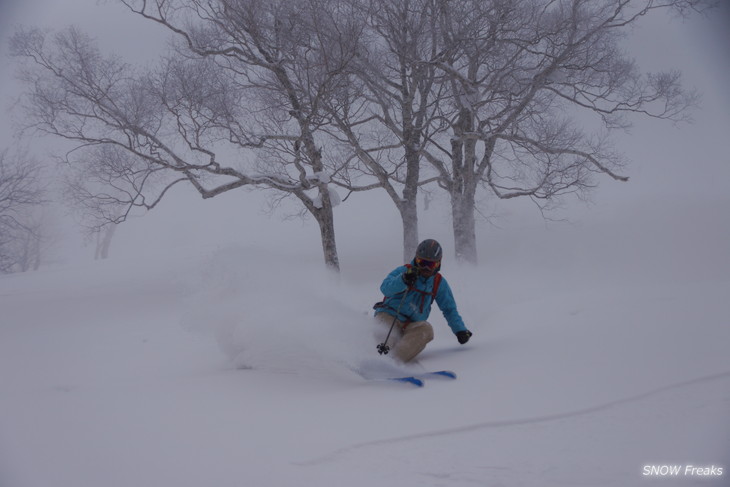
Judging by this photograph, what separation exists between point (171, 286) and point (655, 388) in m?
12.4

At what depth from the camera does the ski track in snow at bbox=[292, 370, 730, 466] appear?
249 centimetres

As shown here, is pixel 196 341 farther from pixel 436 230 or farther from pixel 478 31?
pixel 436 230

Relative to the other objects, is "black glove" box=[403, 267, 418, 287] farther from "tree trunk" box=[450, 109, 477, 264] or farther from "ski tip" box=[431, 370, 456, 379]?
"tree trunk" box=[450, 109, 477, 264]

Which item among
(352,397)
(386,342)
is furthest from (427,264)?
(352,397)

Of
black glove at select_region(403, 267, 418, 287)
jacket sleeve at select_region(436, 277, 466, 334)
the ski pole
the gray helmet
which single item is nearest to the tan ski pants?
the ski pole

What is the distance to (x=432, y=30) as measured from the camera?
9.50 m

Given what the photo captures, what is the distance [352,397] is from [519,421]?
3.99 feet

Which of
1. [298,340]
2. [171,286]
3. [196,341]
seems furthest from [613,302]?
[171,286]

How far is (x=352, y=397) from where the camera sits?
3371 millimetres

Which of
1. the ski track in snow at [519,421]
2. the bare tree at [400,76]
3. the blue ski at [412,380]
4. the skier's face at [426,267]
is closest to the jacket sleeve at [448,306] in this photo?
the skier's face at [426,267]

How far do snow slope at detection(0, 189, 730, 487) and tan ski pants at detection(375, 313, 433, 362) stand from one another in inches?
7.8

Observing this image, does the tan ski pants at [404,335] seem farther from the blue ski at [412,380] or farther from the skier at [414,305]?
the blue ski at [412,380]

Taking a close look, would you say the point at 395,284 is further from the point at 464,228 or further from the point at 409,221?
the point at 464,228

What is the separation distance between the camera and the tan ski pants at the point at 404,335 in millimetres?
4418
